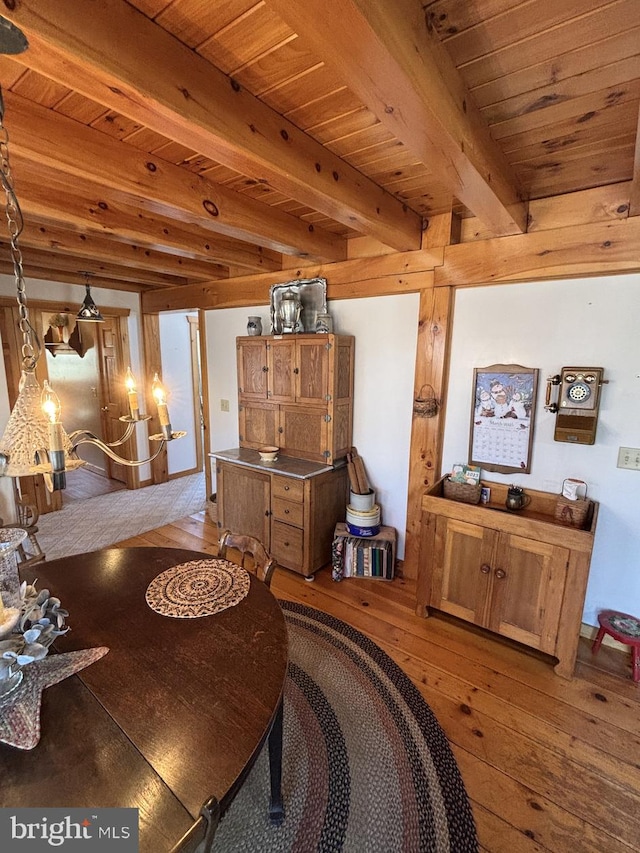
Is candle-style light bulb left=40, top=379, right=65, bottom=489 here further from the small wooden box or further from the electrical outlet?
the electrical outlet

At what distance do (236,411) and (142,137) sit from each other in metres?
2.57

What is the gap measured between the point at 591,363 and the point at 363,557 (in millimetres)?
1909

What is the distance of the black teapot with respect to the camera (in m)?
2.37

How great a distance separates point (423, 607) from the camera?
251 cm

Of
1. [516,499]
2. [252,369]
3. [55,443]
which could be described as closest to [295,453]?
[252,369]

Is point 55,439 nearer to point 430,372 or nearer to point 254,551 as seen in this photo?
point 254,551

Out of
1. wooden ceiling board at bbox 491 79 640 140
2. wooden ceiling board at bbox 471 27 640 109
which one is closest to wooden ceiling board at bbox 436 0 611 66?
wooden ceiling board at bbox 471 27 640 109

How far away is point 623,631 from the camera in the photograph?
2.12 metres

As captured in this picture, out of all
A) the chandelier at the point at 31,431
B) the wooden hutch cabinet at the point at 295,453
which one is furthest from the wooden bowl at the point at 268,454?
the chandelier at the point at 31,431

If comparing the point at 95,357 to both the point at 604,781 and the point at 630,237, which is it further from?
the point at 604,781

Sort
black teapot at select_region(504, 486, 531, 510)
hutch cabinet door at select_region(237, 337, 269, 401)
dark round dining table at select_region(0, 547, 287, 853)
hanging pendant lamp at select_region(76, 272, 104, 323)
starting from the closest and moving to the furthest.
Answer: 1. dark round dining table at select_region(0, 547, 287, 853)
2. black teapot at select_region(504, 486, 531, 510)
3. hutch cabinet door at select_region(237, 337, 269, 401)
4. hanging pendant lamp at select_region(76, 272, 104, 323)

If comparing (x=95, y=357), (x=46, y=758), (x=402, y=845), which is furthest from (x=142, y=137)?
(x=95, y=357)

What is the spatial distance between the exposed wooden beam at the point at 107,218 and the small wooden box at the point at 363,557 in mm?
2302

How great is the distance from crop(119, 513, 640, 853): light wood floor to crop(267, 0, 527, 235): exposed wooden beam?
2324 millimetres
